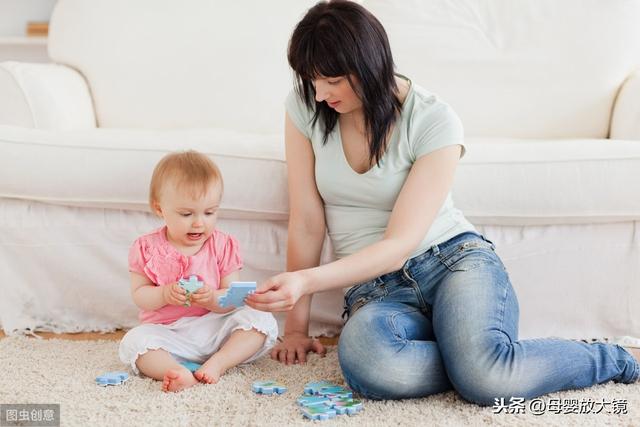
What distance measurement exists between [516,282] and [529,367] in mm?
444

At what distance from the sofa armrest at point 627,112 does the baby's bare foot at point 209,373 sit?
1.18 metres

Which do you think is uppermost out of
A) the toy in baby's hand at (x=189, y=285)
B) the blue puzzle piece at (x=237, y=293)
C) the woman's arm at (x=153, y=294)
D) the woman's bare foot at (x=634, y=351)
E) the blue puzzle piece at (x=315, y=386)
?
the blue puzzle piece at (x=237, y=293)

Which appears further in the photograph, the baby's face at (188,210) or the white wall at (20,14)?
the white wall at (20,14)

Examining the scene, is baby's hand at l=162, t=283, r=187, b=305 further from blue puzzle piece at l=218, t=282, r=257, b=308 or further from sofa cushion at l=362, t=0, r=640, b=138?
sofa cushion at l=362, t=0, r=640, b=138

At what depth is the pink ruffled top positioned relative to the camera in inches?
60.5

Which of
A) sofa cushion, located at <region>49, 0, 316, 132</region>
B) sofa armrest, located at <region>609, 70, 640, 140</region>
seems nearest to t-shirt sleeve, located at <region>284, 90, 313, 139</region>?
sofa cushion, located at <region>49, 0, 316, 132</region>

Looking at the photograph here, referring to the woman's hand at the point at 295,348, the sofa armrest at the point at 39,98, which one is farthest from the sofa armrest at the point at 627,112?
the sofa armrest at the point at 39,98

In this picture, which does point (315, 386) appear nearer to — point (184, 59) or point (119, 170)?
point (119, 170)

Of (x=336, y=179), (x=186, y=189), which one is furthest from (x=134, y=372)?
(x=336, y=179)

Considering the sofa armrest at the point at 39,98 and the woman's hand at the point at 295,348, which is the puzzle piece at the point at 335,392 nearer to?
the woman's hand at the point at 295,348

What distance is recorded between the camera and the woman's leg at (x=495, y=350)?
132 cm

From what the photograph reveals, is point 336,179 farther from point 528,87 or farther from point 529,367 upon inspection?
point 528,87

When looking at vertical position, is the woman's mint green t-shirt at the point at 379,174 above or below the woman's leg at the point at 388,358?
above

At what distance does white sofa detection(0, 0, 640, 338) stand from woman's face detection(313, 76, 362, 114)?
1.03 ft
